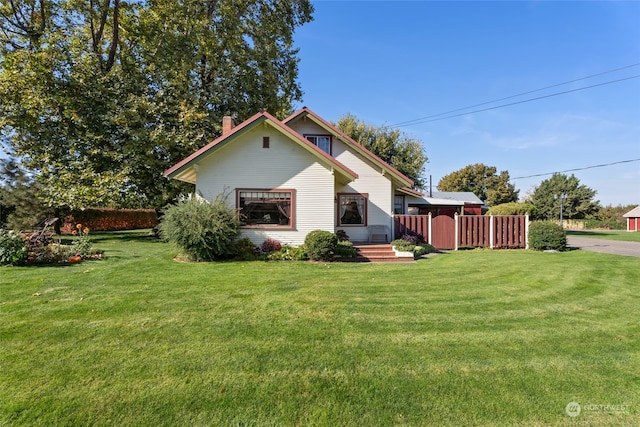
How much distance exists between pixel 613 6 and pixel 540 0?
239 cm

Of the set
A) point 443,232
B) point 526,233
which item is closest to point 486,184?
point 526,233

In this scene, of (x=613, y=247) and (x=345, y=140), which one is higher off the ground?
(x=345, y=140)

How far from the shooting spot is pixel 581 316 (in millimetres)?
4965

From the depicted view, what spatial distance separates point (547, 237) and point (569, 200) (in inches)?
1859

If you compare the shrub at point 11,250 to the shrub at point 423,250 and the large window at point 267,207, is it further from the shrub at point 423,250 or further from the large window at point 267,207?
the shrub at point 423,250

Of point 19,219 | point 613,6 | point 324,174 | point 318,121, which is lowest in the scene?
point 19,219

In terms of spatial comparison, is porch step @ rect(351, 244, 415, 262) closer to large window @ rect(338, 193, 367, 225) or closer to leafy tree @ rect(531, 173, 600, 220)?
large window @ rect(338, 193, 367, 225)

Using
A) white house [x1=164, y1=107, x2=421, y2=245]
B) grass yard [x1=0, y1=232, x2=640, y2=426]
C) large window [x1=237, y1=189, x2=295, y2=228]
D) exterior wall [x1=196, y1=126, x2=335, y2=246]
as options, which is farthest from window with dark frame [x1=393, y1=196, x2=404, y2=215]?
grass yard [x1=0, y1=232, x2=640, y2=426]

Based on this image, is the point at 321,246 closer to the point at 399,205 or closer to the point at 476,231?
the point at 476,231

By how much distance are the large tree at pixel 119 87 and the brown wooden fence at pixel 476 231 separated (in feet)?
40.3

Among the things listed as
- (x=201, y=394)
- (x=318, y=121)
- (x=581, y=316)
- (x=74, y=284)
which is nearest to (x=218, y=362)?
(x=201, y=394)

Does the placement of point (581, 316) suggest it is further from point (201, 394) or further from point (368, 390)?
point (201, 394)

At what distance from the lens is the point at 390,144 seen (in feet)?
99.0

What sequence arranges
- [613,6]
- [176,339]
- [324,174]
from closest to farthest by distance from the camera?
[176,339] → [613,6] → [324,174]
